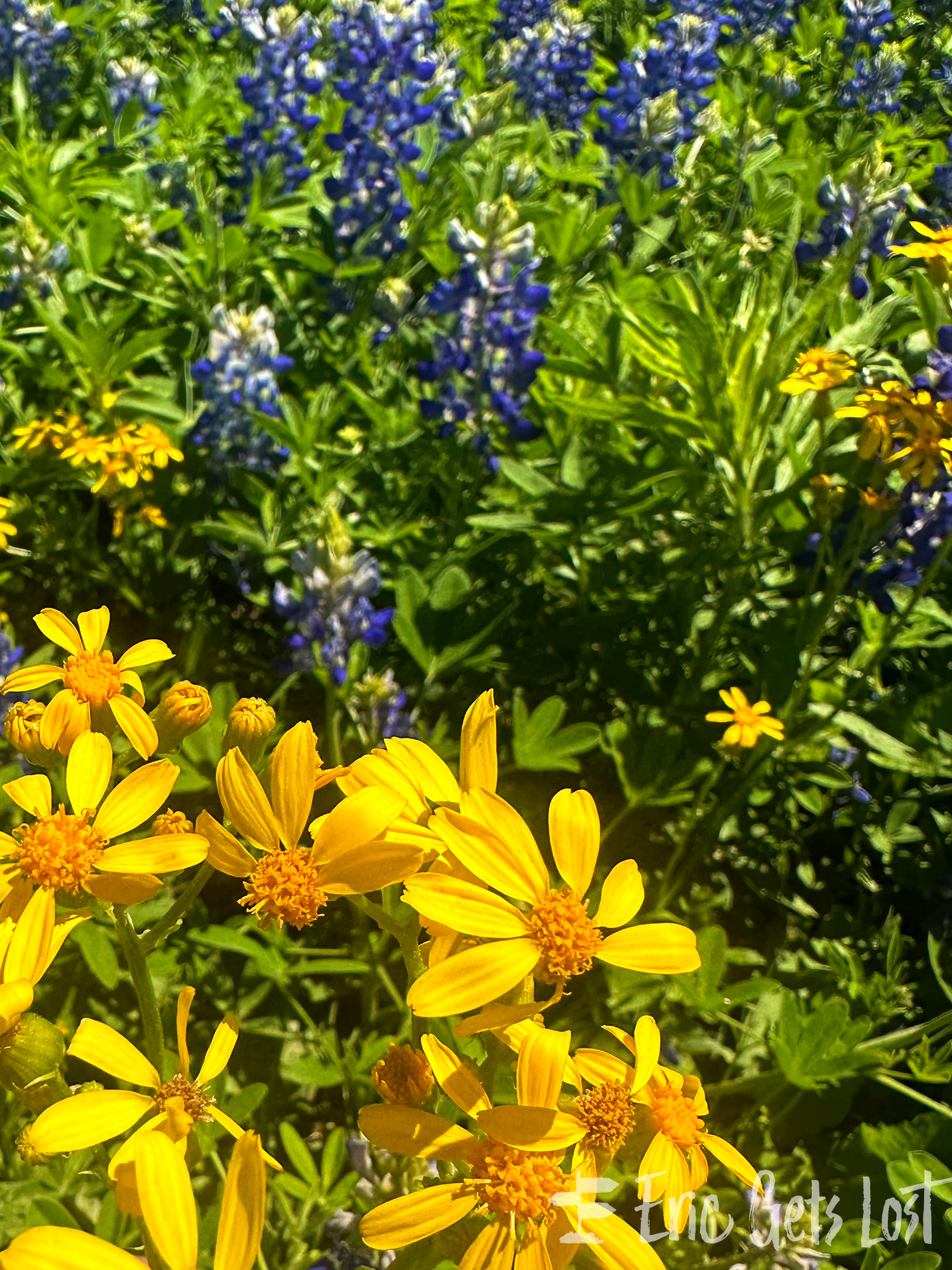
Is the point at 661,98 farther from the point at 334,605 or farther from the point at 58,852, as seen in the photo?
the point at 58,852

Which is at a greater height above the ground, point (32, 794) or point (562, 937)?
point (32, 794)

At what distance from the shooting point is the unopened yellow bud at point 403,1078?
33.6 inches

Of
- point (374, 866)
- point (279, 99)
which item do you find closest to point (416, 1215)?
point (374, 866)

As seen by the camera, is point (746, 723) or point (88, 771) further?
point (746, 723)

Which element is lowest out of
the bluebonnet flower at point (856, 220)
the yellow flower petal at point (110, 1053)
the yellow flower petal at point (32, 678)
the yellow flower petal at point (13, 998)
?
the yellow flower petal at point (110, 1053)

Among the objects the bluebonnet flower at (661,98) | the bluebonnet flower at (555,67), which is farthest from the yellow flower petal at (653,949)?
the bluebonnet flower at (555,67)

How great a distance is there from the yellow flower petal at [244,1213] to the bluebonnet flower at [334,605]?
1367mm

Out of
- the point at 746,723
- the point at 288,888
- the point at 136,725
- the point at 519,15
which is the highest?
the point at 519,15

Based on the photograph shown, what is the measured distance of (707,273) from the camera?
2.79m

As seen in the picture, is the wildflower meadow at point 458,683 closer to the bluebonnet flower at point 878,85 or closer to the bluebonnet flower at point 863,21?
the bluebonnet flower at point 878,85

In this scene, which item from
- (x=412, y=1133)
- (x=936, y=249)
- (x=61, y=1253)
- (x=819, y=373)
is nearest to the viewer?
(x=61, y=1253)

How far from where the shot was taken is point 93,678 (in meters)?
1.05

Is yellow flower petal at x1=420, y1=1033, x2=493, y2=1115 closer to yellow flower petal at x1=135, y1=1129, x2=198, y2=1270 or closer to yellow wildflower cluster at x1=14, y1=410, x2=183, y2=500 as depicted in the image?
yellow flower petal at x1=135, y1=1129, x2=198, y2=1270

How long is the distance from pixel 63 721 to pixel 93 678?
0.08 m
